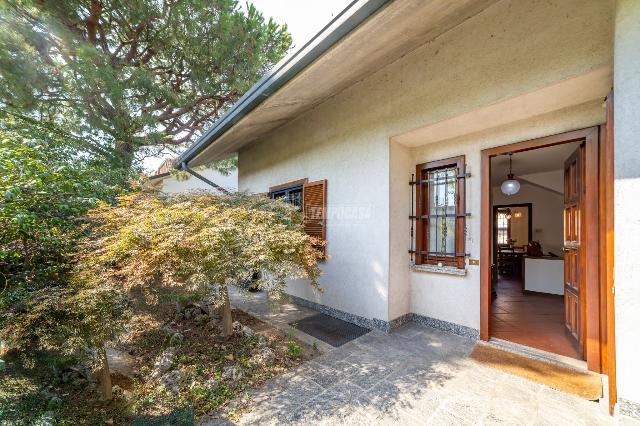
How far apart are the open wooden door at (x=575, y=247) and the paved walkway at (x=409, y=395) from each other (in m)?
1.23

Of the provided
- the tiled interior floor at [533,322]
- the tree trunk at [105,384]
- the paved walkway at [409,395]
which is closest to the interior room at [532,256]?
the tiled interior floor at [533,322]

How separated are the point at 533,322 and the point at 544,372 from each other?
5.81 feet

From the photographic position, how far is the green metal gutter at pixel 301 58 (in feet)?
8.59

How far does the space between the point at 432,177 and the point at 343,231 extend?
1.78 meters

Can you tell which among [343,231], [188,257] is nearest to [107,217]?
[188,257]

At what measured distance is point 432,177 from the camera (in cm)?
447

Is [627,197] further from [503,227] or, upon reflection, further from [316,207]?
[503,227]

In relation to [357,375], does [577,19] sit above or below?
above

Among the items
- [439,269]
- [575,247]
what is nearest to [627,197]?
[575,247]

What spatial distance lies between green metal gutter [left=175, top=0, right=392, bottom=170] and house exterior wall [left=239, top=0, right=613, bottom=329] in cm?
154

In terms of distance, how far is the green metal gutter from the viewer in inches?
103

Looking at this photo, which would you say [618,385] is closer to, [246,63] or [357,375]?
[357,375]

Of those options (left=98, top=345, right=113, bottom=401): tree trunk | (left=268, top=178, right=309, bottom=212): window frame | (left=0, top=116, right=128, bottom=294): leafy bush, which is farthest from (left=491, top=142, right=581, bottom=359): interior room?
(left=0, top=116, right=128, bottom=294): leafy bush

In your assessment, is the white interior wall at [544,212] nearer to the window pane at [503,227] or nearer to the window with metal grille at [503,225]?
the window with metal grille at [503,225]
